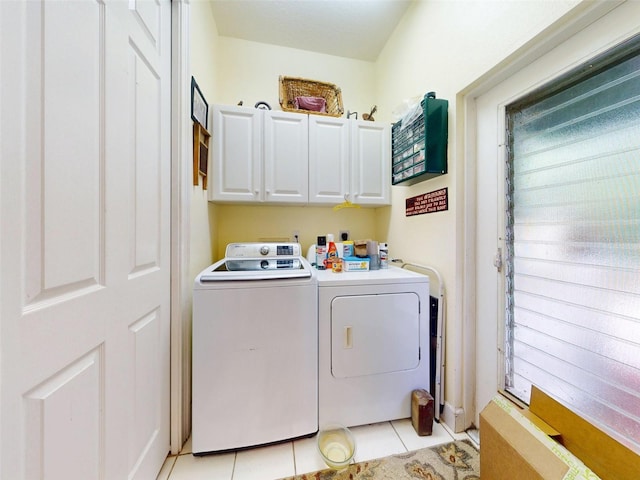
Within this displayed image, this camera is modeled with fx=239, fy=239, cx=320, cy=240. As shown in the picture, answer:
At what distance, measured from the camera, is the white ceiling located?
1.91 meters

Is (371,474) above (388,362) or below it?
below

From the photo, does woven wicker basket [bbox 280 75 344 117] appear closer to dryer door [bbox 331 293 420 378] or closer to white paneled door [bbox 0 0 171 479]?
white paneled door [bbox 0 0 171 479]

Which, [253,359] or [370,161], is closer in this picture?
[253,359]

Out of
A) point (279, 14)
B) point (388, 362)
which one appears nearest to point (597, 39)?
point (388, 362)

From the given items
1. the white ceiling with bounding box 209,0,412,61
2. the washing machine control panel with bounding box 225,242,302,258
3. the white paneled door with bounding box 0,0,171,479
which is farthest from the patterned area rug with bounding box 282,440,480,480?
the white ceiling with bounding box 209,0,412,61

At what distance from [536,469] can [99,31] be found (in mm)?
2078

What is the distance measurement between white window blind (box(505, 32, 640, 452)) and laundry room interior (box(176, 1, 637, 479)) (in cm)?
13

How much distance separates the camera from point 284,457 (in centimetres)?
131

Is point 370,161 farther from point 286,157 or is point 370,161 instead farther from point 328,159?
point 286,157

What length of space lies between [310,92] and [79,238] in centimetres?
209

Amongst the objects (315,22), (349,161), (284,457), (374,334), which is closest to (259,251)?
(374,334)

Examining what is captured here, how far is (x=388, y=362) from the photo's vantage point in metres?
1.51

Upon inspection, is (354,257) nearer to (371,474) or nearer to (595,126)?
(371,474)

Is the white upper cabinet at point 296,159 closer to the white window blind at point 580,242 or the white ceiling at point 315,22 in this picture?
the white ceiling at point 315,22
